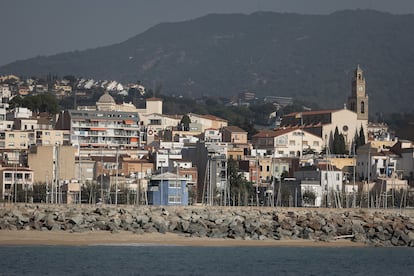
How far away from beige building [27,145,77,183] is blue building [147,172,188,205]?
14325 mm

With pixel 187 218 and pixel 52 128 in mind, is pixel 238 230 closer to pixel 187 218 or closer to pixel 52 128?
pixel 187 218

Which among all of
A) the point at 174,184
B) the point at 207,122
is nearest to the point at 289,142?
the point at 207,122

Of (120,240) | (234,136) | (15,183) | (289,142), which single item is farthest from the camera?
(234,136)

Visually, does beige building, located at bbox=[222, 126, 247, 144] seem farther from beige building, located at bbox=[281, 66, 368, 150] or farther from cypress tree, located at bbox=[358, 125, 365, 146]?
cypress tree, located at bbox=[358, 125, 365, 146]

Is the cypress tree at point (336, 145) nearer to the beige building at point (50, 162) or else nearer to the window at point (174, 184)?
the beige building at point (50, 162)

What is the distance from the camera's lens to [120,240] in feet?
190

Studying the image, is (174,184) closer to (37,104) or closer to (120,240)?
(120,240)

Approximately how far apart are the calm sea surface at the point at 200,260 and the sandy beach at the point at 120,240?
1412 mm

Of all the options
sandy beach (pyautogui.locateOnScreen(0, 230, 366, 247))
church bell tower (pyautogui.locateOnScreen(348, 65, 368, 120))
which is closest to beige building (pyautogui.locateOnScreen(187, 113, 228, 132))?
church bell tower (pyautogui.locateOnScreen(348, 65, 368, 120))

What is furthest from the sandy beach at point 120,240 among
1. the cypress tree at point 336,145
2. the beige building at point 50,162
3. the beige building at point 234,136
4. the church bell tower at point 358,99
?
the church bell tower at point 358,99

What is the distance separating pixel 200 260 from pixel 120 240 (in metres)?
8.86

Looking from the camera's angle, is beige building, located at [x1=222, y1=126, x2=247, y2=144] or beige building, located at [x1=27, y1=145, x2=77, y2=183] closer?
beige building, located at [x1=27, y1=145, x2=77, y2=183]

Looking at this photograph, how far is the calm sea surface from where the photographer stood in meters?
45.5

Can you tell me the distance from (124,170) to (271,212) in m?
28.6
